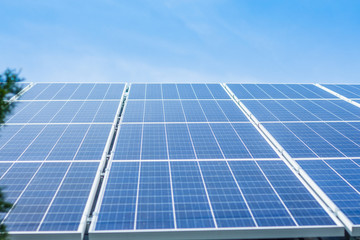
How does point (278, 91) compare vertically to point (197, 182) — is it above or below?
above

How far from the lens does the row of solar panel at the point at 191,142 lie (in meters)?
12.2

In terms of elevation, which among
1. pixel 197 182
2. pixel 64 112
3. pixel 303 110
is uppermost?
pixel 303 110

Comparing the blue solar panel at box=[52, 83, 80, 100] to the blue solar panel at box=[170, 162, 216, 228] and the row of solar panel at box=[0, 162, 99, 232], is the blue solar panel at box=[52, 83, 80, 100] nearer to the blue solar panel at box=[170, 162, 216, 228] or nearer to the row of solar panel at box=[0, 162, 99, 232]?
the row of solar panel at box=[0, 162, 99, 232]

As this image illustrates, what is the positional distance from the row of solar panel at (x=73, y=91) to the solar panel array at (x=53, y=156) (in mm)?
76

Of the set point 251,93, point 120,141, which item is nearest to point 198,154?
point 120,141

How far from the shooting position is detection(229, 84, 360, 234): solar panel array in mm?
10227

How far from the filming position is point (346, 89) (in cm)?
2308

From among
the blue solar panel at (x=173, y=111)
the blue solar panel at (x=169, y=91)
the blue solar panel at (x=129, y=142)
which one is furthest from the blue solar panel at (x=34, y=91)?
the blue solar panel at (x=173, y=111)

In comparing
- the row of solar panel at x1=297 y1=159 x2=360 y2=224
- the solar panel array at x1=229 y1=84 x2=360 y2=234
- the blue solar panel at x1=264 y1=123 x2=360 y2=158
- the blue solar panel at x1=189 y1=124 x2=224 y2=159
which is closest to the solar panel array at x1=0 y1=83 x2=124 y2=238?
the blue solar panel at x1=189 y1=124 x2=224 y2=159

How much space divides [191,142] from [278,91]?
495 inches

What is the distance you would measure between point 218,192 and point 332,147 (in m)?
7.51

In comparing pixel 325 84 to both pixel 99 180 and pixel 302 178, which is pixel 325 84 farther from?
pixel 99 180

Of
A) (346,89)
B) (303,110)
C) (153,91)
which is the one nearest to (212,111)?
(153,91)

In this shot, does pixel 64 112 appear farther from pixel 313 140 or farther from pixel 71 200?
pixel 313 140
